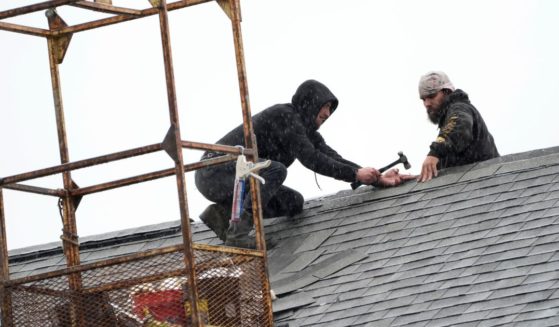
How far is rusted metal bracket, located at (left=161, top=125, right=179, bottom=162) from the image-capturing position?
9.97 metres

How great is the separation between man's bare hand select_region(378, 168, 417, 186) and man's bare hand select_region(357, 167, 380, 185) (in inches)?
2.1

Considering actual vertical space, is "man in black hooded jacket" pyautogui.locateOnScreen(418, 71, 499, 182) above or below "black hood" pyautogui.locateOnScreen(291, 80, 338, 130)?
below

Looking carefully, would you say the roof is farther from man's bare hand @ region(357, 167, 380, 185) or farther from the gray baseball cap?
the gray baseball cap

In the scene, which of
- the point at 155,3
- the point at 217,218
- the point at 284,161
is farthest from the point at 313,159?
the point at 155,3

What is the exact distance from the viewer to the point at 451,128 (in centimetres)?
1280

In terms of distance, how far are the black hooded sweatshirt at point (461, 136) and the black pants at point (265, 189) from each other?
1.24m

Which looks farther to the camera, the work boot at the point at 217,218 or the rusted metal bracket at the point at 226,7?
the work boot at the point at 217,218

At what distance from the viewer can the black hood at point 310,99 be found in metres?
13.3

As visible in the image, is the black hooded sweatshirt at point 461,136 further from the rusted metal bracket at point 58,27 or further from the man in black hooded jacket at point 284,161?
the rusted metal bracket at point 58,27

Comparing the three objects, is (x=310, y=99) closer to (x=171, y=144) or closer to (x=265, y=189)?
(x=265, y=189)

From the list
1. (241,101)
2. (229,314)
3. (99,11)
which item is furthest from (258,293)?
(99,11)

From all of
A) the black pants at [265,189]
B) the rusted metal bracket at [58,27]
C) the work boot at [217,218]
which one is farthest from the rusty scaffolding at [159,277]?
the work boot at [217,218]

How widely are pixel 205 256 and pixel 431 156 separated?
9.97 ft

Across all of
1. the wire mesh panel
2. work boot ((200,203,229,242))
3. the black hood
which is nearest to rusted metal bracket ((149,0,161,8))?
the wire mesh panel
